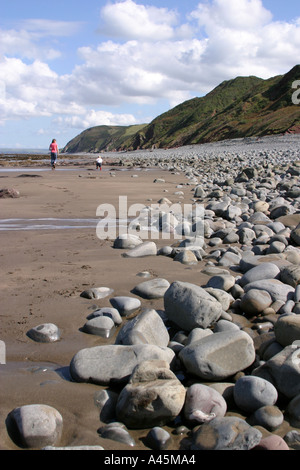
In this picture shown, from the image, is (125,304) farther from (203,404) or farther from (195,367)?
(203,404)

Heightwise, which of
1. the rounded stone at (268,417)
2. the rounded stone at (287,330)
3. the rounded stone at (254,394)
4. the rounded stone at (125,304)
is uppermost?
the rounded stone at (287,330)

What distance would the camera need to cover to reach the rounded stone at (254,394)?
2.00 meters

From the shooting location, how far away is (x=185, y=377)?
2.31m

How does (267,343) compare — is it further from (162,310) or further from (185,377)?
(162,310)

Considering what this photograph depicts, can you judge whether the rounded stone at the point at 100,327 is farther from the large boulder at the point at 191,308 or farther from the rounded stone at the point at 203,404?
the rounded stone at the point at 203,404

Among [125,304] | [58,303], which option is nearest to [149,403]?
[125,304]

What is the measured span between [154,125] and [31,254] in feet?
296

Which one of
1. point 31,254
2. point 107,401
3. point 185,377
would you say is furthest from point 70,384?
point 31,254

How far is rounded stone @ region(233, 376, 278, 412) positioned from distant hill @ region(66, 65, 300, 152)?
118 ft

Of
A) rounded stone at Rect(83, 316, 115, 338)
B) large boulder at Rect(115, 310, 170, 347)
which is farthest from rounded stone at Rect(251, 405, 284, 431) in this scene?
rounded stone at Rect(83, 316, 115, 338)

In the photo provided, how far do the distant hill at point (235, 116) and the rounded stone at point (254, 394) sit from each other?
118 ft

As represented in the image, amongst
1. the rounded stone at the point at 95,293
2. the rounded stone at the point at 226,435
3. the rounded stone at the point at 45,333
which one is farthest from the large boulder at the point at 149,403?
the rounded stone at the point at 95,293

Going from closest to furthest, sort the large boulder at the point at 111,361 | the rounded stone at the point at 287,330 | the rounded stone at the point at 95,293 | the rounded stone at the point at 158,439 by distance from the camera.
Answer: the rounded stone at the point at 158,439 < the large boulder at the point at 111,361 < the rounded stone at the point at 287,330 < the rounded stone at the point at 95,293

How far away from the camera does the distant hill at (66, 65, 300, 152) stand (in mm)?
41938
